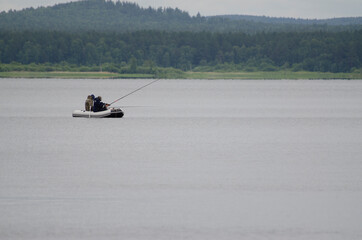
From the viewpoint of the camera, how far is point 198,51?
499 ft

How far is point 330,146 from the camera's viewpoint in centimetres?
2591

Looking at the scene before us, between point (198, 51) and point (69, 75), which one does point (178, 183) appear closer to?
point (69, 75)

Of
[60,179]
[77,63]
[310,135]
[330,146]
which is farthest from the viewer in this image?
[77,63]

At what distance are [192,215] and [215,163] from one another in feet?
22.2

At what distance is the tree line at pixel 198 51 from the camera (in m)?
144

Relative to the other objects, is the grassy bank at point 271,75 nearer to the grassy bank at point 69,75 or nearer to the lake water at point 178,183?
the grassy bank at point 69,75

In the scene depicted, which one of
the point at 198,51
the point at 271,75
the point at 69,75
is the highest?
the point at 198,51

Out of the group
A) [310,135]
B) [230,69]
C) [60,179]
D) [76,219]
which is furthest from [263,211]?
[230,69]

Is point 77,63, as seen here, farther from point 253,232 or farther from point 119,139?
point 253,232

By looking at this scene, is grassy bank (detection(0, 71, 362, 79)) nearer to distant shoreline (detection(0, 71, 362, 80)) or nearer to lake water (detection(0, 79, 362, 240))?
distant shoreline (detection(0, 71, 362, 80))

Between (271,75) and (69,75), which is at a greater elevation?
(69,75)

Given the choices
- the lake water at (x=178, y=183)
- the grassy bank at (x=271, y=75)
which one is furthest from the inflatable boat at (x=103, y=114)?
the grassy bank at (x=271, y=75)

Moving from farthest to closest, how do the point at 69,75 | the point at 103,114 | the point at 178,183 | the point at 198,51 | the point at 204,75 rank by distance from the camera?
the point at 198,51
the point at 204,75
the point at 69,75
the point at 103,114
the point at 178,183

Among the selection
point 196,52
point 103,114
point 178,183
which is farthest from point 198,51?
point 178,183
